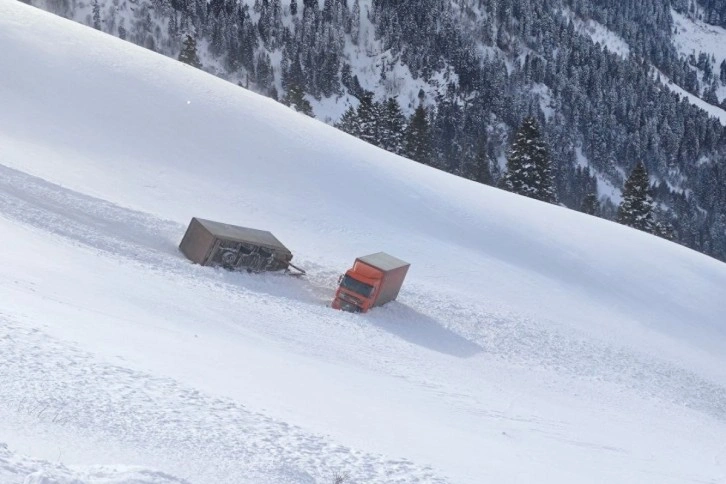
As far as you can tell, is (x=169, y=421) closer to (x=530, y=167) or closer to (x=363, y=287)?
(x=363, y=287)

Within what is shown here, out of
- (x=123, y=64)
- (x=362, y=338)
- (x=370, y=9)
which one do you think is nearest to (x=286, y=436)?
(x=362, y=338)

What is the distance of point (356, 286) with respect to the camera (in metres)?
24.3

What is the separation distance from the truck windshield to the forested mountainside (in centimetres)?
11763

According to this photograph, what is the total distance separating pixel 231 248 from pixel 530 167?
36.5m

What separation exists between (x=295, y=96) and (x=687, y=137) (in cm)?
15136

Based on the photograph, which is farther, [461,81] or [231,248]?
[461,81]

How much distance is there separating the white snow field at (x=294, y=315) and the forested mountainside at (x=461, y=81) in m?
105

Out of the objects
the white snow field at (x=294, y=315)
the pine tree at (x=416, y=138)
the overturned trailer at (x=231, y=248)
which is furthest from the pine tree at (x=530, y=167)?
the overturned trailer at (x=231, y=248)

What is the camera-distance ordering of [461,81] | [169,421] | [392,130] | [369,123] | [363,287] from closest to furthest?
[169,421] → [363,287] → [369,123] → [392,130] → [461,81]

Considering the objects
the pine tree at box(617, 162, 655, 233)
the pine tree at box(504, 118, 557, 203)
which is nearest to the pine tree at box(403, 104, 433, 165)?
the pine tree at box(504, 118, 557, 203)

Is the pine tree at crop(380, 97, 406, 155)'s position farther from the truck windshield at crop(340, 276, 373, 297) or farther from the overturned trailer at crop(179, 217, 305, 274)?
the truck windshield at crop(340, 276, 373, 297)

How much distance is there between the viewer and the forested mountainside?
156 m

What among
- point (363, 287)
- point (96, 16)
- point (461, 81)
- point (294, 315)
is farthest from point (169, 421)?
point (461, 81)

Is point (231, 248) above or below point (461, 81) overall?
below
